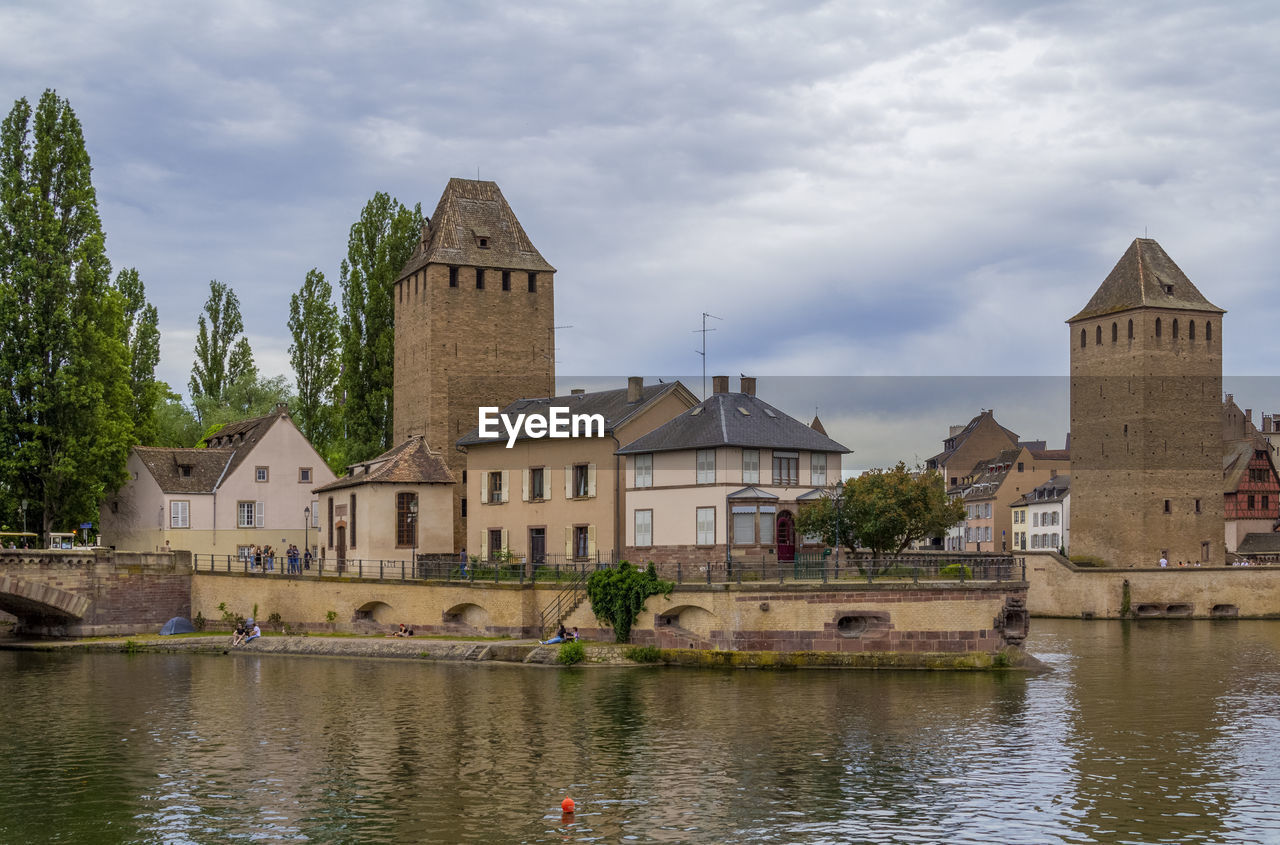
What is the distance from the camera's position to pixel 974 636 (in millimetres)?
40906

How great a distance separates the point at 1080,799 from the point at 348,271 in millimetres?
54306

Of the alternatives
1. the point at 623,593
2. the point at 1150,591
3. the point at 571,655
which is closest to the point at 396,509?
the point at 623,593

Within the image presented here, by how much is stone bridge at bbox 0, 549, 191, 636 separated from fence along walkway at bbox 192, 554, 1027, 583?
1.59 m

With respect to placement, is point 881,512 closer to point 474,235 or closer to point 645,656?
point 645,656

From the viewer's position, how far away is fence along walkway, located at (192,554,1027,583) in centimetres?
4209

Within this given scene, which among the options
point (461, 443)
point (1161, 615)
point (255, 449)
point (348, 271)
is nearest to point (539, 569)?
point (461, 443)

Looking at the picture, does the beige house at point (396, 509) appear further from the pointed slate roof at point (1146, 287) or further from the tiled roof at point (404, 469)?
the pointed slate roof at point (1146, 287)

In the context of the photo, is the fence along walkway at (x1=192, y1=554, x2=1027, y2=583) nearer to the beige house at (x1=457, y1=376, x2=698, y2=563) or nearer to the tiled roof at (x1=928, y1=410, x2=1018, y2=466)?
the beige house at (x1=457, y1=376, x2=698, y2=563)

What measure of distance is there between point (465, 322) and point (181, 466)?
14790 millimetres

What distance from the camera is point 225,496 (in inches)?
A: 2598

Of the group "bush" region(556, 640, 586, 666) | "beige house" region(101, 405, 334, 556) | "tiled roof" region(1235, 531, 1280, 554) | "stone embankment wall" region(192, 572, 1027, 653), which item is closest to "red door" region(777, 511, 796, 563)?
"stone embankment wall" region(192, 572, 1027, 653)

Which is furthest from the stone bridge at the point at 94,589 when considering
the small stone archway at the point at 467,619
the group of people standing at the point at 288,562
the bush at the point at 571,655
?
the bush at the point at 571,655

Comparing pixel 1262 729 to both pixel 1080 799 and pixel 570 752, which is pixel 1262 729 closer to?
pixel 1080 799

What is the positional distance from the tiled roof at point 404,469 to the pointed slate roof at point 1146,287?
45653 millimetres
